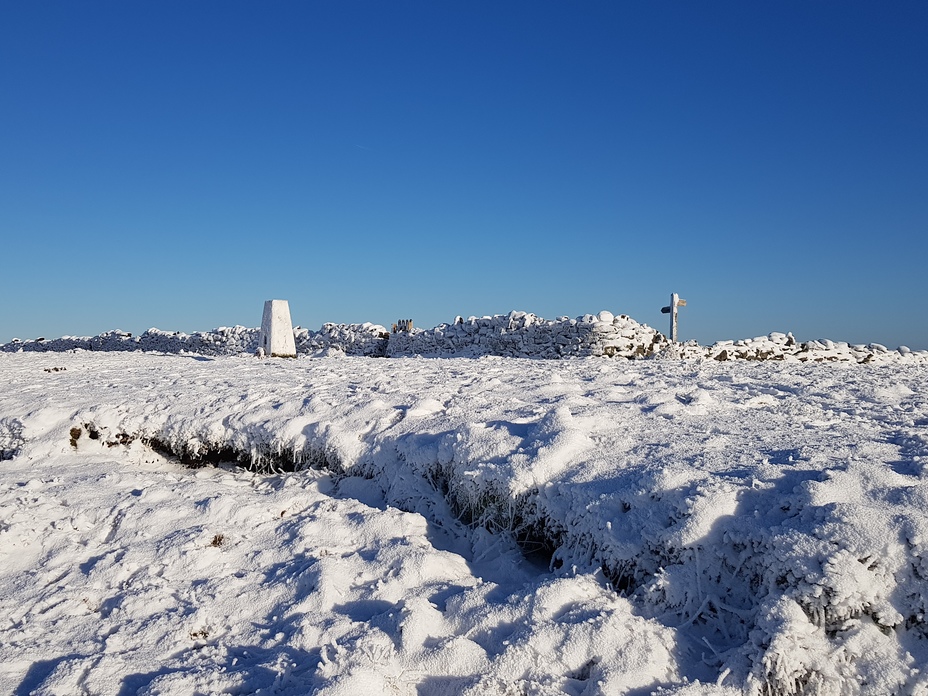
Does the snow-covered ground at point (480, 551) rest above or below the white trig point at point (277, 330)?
below

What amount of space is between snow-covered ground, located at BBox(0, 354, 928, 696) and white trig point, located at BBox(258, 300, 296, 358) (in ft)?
29.5

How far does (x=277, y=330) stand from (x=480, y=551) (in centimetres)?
1188

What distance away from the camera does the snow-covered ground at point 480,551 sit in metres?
2.28

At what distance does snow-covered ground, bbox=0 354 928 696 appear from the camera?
228cm

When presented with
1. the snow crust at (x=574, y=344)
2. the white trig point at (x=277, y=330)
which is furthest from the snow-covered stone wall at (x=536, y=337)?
the white trig point at (x=277, y=330)

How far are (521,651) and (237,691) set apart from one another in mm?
1130

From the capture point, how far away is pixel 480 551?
11.0 ft

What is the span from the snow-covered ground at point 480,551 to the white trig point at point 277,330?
29.5 ft

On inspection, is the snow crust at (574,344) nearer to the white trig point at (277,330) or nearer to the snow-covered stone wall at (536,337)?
the snow-covered stone wall at (536,337)

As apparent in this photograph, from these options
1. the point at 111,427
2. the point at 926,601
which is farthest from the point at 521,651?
the point at 111,427

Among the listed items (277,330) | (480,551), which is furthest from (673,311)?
(480,551)

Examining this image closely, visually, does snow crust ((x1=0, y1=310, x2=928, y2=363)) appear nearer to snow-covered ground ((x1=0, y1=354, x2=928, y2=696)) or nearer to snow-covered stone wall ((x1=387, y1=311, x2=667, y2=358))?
snow-covered stone wall ((x1=387, y1=311, x2=667, y2=358))

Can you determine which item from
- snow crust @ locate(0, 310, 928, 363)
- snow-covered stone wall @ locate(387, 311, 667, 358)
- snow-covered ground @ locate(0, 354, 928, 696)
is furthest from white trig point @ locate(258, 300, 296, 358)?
snow-covered ground @ locate(0, 354, 928, 696)

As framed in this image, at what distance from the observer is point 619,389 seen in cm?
586
